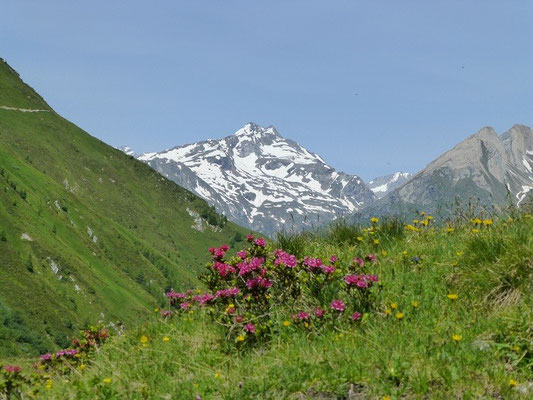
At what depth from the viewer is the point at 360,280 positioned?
7.85 metres

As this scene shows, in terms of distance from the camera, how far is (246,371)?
6.95 m

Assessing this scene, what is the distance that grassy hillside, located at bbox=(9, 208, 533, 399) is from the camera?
20.0 feet

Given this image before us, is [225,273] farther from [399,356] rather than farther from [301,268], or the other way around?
[399,356]

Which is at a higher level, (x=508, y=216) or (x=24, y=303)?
(x=508, y=216)

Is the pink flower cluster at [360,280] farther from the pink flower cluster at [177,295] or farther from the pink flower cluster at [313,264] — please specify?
the pink flower cluster at [177,295]

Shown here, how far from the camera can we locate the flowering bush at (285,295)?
7789 millimetres

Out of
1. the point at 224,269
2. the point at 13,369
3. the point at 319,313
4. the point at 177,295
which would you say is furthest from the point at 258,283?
the point at 13,369

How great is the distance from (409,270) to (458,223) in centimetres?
292

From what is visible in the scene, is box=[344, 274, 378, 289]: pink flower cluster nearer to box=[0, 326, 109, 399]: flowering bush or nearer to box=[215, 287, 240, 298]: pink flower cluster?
box=[215, 287, 240, 298]: pink flower cluster

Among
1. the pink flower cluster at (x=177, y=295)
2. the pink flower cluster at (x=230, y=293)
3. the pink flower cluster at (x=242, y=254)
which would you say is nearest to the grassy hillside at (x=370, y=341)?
the pink flower cluster at (x=230, y=293)

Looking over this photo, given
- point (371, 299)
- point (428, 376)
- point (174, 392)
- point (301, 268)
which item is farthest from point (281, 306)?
point (428, 376)

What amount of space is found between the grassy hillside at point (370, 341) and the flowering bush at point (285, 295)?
0.03 meters

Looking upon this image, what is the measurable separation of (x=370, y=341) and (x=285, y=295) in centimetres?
212

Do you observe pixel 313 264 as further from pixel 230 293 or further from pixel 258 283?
pixel 230 293
